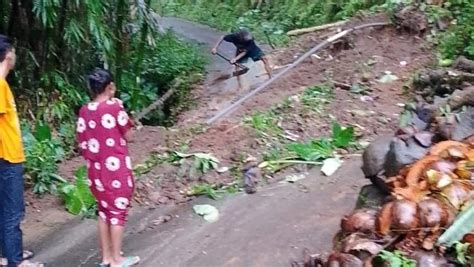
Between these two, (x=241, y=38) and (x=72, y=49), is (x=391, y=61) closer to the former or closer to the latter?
(x=241, y=38)

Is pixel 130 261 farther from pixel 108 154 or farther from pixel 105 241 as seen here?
pixel 108 154

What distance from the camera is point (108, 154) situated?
4125mm

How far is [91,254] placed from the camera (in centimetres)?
484

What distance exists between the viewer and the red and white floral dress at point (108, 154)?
4078 mm

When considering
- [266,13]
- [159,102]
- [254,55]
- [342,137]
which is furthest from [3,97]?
[266,13]

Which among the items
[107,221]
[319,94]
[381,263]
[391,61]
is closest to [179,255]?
[107,221]

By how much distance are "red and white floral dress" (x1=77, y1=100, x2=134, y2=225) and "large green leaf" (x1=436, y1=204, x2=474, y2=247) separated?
1897 millimetres

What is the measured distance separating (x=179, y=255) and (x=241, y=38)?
17.1 feet

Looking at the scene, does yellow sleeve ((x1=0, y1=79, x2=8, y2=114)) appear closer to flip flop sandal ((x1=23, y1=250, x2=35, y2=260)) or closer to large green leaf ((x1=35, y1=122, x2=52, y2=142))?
flip flop sandal ((x1=23, y1=250, x2=35, y2=260))

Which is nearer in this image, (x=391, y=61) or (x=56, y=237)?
(x=56, y=237)

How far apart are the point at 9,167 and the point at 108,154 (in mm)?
577

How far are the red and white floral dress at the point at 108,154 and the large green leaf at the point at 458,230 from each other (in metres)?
1.90

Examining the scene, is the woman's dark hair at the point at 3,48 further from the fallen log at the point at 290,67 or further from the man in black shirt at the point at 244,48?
the man in black shirt at the point at 244,48

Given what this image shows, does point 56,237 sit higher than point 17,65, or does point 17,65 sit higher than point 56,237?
point 17,65
